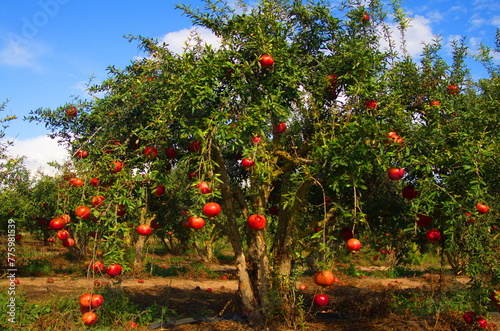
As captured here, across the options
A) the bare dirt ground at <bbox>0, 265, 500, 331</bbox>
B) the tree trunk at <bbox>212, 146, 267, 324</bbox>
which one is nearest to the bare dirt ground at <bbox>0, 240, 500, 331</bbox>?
the bare dirt ground at <bbox>0, 265, 500, 331</bbox>

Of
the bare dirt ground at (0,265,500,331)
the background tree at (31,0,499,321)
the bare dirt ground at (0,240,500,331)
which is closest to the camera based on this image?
the background tree at (31,0,499,321)

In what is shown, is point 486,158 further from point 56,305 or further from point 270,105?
point 56,305

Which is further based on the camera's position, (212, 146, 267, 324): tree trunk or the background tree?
(212, 146, 267, 324): tree trunk

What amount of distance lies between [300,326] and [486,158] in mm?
3376

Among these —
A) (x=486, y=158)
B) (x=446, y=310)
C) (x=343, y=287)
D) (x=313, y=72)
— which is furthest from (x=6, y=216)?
(x=486, y=158)

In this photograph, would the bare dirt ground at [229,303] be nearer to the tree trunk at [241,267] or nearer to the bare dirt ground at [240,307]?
the bare dirt ground at [240,307]

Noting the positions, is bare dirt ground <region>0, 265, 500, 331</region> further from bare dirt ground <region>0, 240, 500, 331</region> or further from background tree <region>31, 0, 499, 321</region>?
background tree <region>31, 0, 499, 321</region>

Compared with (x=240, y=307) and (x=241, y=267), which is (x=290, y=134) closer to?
(x=241, y=267)

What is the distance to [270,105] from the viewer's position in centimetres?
432

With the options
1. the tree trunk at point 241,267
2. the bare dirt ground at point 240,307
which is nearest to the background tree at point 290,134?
the tree trunk at point 241,267

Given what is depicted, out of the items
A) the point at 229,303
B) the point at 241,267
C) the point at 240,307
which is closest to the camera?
the point at 241,267

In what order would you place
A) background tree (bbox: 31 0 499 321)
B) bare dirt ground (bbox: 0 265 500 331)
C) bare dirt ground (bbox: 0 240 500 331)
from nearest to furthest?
background tree (bbox: 31 0 499 321)
bare dirt ground (bbox: 0 240 500 331)
bare dirt ground (bbox: 0 265 500 331)

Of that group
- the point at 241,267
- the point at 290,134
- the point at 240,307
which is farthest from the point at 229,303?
the point at 290,134

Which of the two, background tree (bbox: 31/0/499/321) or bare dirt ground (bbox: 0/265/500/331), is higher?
background tree (bbox: 31/0/499/321)
